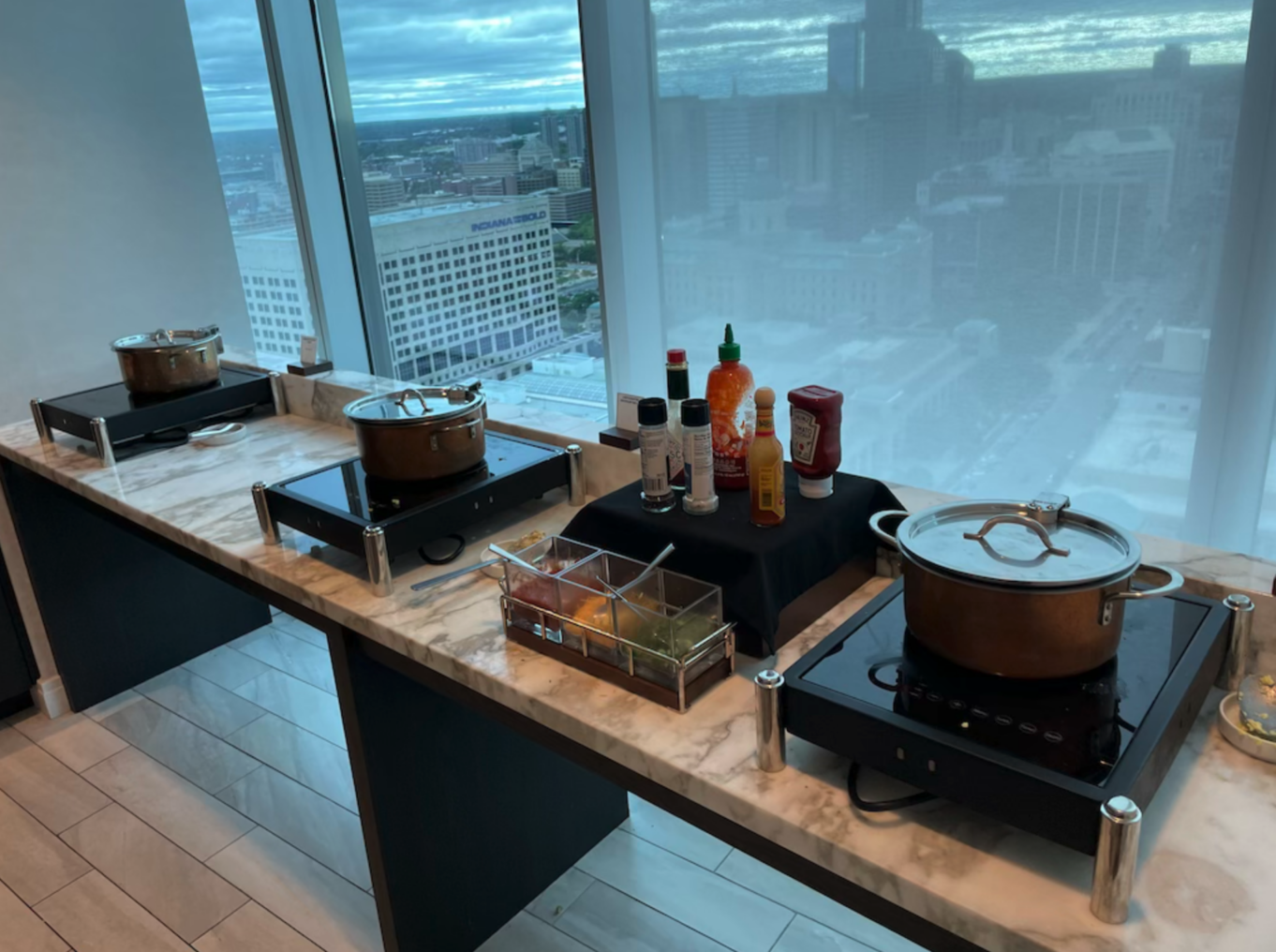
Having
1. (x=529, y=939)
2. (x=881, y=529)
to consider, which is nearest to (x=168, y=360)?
(x=529, y=939)

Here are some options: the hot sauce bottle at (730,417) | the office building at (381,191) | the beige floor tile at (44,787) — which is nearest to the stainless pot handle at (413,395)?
the hot sauce bottle at (730,417)

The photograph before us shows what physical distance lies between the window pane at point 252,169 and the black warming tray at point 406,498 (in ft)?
6.17

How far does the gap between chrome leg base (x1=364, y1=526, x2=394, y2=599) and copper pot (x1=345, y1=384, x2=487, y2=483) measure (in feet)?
0.71

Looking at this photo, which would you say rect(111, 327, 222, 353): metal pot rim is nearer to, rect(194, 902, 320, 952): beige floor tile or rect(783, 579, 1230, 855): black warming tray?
rect(194, 902, 320, 952): beige floor tile

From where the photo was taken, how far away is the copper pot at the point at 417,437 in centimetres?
175

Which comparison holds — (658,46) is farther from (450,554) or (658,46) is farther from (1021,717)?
(1021,717)

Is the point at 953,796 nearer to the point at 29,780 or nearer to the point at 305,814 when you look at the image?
the point at 305,814

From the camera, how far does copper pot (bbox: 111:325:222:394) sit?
2.43 metres

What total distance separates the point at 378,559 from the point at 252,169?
276 cm

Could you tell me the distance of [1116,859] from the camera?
84 cm

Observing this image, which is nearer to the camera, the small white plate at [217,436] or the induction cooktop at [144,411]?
the induction cooktop at [144,411]

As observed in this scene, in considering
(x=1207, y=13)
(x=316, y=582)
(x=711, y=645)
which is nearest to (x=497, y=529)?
(x=316, y=582)

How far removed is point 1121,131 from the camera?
194cm

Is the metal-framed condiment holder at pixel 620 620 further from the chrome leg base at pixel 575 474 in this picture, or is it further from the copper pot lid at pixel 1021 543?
the chrome leg base at pixel 575 474
